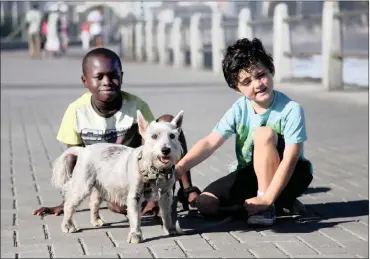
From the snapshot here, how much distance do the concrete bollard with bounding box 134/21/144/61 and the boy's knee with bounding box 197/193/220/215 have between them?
80.4 ft

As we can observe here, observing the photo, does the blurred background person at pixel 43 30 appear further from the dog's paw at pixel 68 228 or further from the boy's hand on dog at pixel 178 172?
the boy's hand on dog at pixel 178 172

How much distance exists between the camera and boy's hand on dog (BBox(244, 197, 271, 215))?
597 centimetres

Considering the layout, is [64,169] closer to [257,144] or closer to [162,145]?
[162,145]

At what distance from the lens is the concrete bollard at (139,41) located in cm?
3075

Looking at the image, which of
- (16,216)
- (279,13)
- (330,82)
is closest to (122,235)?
(16,216)

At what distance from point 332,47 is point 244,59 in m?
10.0

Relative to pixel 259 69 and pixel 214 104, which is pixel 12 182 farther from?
pixel 214 104

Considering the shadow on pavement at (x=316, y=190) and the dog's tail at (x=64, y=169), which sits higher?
the dog's tail at (x=64, y=169)

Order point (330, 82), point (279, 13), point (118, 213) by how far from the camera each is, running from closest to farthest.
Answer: point (118, 213), point (330, 82), point (279, 13)

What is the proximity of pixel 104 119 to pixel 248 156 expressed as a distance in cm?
96

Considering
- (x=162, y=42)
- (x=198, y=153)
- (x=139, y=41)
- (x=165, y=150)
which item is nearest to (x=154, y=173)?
(x=165, y=150)

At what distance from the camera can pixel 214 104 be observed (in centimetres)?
1454

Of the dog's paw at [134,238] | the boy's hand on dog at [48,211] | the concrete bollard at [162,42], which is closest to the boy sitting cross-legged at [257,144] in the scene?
the dog's paw at [134,238]

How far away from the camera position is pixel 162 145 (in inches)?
209
